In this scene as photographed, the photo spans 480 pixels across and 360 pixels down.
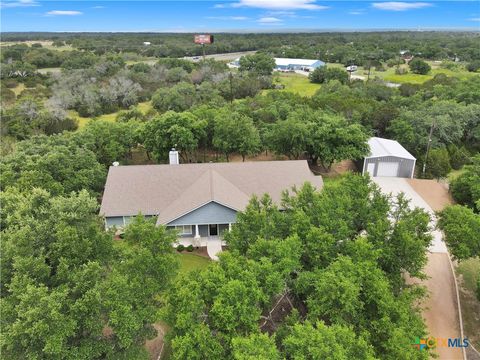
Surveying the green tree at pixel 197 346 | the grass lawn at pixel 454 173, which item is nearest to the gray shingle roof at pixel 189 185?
the green tree at pixel 197 346

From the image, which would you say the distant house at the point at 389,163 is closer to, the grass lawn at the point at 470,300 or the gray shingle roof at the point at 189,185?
the gray shingle roof at the point at 189,185

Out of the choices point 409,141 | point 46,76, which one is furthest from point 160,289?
point 46,76

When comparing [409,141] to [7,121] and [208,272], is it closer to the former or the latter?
[208,272]

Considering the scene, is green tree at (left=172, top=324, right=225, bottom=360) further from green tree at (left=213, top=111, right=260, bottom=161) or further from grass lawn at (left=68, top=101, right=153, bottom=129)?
grass lawn at (left=68, top=101, right=153, bottom=129)

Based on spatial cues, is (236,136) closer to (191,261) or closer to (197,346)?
(191,261)

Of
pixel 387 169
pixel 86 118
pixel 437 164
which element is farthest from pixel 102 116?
pixel 437 164

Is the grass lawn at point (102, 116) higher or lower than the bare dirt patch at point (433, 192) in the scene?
higher
